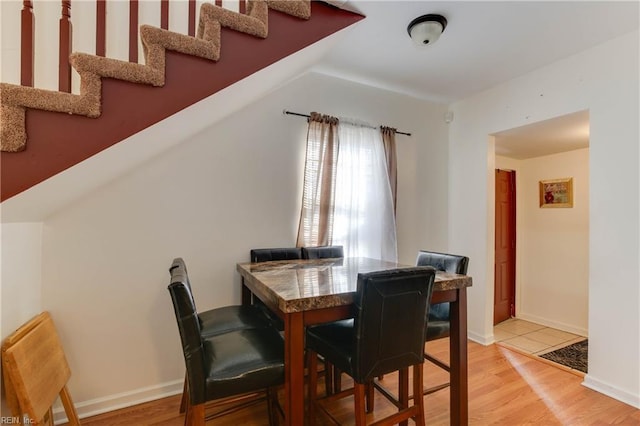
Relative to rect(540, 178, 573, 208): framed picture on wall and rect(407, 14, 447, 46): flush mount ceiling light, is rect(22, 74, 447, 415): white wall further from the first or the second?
rect(540, 178, 573, 208): framed picture on wall

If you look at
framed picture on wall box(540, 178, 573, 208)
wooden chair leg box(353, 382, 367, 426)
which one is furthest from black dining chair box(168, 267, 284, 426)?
framed picture on wall box(540, 178, 573, 208)

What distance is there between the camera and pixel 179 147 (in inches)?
86.5

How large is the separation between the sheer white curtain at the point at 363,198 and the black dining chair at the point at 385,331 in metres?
1.41

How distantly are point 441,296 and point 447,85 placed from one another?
7.66 feet

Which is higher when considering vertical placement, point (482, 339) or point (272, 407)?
point (272, 407)

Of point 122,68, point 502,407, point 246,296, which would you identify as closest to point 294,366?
point 246,296

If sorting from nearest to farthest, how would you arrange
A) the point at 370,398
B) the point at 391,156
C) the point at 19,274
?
1. the point at 19,274
2. the point at 370,398
3. the point at 391,156

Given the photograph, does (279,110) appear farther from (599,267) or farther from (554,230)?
(554,230)

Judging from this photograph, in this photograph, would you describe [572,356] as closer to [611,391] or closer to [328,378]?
[611,391]

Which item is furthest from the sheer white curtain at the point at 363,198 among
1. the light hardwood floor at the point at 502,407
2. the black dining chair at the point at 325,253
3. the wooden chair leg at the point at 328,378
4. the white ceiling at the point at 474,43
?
the light hardwood floor at the point at 502,407

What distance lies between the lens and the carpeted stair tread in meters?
1.07

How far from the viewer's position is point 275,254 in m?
2.40

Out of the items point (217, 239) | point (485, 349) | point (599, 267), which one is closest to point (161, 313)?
point (217, 239)

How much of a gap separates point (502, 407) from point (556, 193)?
2956mm
